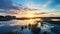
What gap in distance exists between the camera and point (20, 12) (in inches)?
57.3

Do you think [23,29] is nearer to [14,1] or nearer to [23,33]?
[23,33]

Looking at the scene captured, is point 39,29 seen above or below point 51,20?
below

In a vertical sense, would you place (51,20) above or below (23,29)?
above

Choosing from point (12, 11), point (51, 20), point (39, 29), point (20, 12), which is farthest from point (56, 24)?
point (12, 11)

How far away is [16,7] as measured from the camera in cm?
145

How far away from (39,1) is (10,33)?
2.01ft

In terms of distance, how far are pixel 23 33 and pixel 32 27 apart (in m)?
0.15

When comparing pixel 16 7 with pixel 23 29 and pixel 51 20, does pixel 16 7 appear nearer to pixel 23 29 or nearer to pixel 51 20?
pixel 23 29

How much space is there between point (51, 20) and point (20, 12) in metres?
0.46

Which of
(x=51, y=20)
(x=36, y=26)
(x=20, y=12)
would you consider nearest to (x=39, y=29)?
(x=36, y=26)

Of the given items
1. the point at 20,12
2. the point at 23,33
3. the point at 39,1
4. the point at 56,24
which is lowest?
the point at 23,33

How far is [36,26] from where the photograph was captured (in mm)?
1460

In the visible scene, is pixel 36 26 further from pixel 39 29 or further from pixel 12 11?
pixel 12 11

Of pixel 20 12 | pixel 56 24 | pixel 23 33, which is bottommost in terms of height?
pixel 23 33
